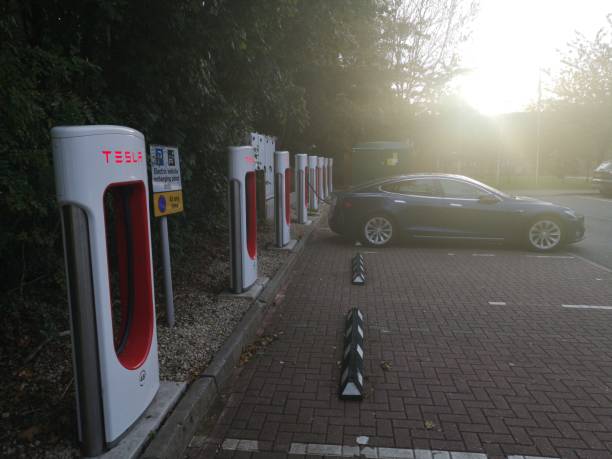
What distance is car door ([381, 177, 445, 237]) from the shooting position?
10195 millimetres

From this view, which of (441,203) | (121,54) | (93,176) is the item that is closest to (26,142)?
(93,176)

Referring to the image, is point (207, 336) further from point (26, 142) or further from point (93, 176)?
point (93, 176)

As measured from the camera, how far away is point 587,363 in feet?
15.1

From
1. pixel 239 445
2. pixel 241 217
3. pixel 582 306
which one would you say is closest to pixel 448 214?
pixel 582 306

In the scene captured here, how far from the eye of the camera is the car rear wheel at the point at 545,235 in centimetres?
992

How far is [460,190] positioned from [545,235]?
1.76m

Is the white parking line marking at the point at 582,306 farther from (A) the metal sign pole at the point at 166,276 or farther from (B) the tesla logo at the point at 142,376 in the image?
(B) the tesla logo at the point at 142,376

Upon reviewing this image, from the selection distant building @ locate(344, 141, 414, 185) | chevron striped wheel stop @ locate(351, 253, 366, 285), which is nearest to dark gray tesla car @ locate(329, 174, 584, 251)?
chevron striped wheel stop @ locate(351, 253, 366, 285)

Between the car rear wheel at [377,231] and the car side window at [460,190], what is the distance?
1.28m

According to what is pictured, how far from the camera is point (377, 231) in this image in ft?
34.6

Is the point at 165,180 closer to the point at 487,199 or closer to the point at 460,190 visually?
the point at 460,190

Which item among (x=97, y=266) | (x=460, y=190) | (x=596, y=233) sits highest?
(x=97, y=266)

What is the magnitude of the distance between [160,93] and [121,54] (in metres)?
0.55

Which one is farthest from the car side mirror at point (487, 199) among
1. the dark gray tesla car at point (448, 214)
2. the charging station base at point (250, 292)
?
the charging station base at point (250, 292)
